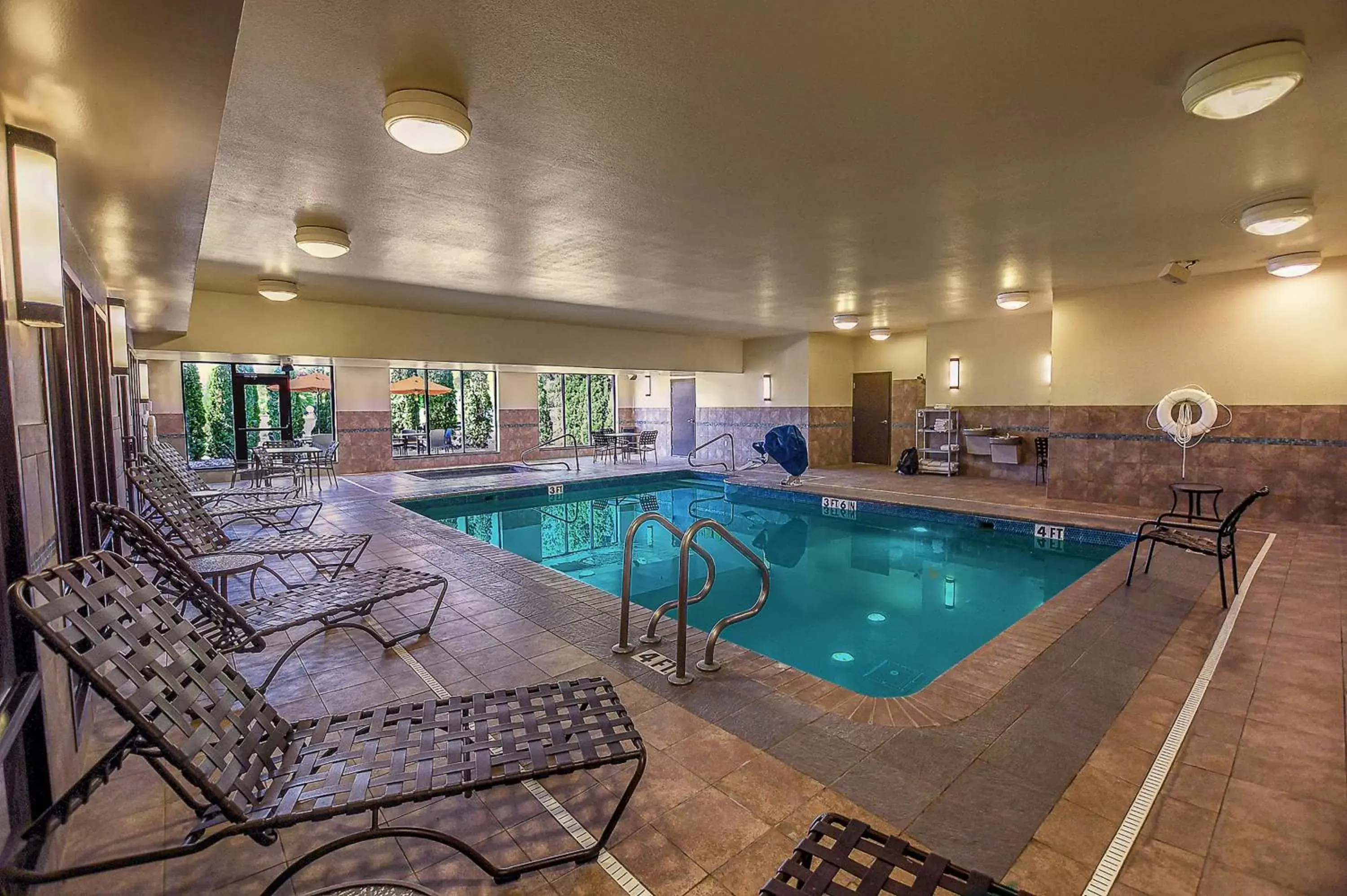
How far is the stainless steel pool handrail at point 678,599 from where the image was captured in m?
2.87

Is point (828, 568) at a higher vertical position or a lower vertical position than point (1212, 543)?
lower

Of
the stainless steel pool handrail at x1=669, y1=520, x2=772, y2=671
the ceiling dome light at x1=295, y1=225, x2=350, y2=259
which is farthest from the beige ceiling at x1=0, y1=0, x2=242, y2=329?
the stainless steel pool handrail at x1=669, y1=520, x2=772, y2=671

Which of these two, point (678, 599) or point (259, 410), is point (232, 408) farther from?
point (678, 599)

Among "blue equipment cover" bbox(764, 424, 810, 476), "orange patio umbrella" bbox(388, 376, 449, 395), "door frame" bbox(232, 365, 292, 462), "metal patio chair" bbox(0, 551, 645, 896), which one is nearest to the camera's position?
"metal patio chair" bbox(0, 551, 645, 896)

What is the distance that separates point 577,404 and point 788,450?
828cm

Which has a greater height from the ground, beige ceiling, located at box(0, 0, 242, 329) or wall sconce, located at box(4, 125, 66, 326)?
beige ceiling, located at box(0, 0, 242, 329)

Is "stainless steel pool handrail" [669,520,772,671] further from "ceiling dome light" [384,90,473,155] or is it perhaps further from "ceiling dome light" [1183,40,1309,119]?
"ceiling dome light" [1183,40,1309,119]

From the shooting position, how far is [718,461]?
13555mm

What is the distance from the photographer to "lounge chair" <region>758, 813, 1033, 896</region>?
1245 mm

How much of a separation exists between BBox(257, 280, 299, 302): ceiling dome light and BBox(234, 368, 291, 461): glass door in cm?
633

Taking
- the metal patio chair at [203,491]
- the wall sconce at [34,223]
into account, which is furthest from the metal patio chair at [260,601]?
the metal patio chair at [203,491]

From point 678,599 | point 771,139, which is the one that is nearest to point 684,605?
point 678,599

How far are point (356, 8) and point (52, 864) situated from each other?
2.62 metres

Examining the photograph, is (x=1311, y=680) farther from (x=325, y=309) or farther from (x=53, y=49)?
(x=325, y=309)
